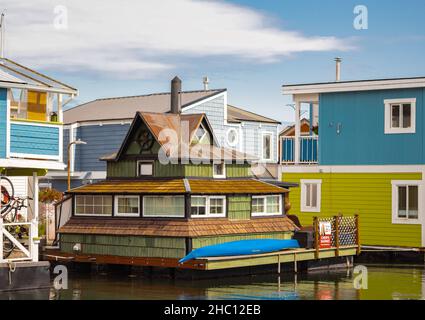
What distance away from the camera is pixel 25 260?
96.0ft

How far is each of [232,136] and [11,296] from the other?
27.5m

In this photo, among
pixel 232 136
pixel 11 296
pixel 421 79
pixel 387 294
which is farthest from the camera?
pixel 232 136

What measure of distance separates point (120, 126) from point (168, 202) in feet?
57.1

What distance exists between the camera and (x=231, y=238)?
3428cm

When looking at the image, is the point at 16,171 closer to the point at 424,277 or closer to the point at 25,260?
the point at 25,260

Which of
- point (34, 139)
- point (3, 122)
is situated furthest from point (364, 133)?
point (3, 122)

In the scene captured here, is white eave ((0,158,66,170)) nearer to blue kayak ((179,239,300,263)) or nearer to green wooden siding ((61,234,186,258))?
green wooden siding ((61,234,186,258))

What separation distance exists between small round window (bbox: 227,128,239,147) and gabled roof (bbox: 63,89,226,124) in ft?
7.82

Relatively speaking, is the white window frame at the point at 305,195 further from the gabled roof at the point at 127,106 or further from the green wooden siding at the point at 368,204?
the gabled roof at the point at 127,106

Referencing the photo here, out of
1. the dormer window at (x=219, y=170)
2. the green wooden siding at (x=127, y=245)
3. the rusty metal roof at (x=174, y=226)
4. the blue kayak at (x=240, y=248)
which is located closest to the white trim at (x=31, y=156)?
the rusty metal roof at (x=174, y=226)

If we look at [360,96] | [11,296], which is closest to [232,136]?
[360,96]

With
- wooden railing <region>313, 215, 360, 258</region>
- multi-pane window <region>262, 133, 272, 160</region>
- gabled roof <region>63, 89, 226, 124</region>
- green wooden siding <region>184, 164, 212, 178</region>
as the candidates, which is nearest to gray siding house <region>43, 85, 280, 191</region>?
gabled roof <region>63, 89, 226, 124</region>

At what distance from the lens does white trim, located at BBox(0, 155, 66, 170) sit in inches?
1130
